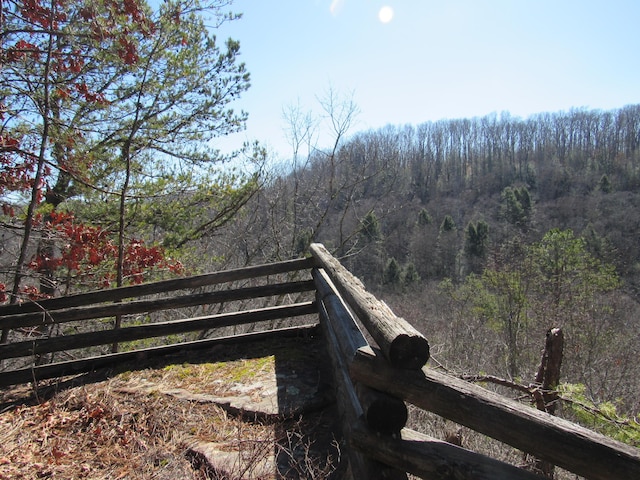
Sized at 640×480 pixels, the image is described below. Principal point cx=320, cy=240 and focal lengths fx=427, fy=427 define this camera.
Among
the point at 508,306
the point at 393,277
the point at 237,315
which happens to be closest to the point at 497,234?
the point at 393,277

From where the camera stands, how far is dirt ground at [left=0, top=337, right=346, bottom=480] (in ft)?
8.92

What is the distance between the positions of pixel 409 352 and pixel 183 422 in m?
2.16

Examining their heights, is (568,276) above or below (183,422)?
below

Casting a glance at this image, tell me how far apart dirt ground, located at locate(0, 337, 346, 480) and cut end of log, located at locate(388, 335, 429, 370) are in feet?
2.89

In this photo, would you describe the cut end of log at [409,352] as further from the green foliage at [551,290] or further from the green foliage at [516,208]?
the green foliage at [516,208]

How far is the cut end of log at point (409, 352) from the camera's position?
195 cm

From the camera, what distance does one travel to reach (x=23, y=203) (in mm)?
6242

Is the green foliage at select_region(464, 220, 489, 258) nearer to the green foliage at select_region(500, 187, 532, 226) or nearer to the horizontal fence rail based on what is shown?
the green foliage at select_region(500, 187, 532, 226)

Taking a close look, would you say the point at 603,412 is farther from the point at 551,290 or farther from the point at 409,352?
the point at 551,290

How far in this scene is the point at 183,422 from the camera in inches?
129

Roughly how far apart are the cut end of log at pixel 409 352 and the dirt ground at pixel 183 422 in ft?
2.89

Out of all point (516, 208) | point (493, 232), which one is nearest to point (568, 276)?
point (493, 232)

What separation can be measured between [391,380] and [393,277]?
134 ft

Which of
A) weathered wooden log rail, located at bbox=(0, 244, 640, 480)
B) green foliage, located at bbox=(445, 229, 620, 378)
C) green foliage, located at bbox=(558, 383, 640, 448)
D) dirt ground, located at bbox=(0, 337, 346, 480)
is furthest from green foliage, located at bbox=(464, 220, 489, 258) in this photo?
weathered wooden log rail, located at bbox=(0, 244, 640, 480)
